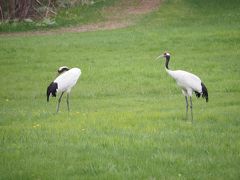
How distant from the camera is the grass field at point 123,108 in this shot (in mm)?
9523

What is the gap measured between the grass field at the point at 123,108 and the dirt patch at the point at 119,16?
202 cm

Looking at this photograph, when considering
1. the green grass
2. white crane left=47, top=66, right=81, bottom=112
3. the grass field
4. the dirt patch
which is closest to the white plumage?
white crane left=47, top=66, right=81, bottom=112

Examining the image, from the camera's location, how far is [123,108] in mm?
16359

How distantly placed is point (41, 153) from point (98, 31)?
2688 centimetres

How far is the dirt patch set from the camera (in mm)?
37938

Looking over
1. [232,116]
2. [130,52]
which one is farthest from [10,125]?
[130,52]

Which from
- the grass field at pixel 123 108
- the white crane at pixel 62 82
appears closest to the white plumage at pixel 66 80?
the white crane at pixel 62 82

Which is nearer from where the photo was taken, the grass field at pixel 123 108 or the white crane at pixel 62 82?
the grass field at pixel 123 108

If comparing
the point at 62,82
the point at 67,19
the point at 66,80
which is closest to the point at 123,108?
the point at 66,80

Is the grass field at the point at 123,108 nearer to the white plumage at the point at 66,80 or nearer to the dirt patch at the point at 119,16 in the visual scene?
the white plumage at the point at 66,80

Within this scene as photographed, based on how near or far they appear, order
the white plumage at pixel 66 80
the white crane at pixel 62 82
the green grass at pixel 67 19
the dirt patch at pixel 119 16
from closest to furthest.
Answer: the white crane at pixel 62 82 < the white plumage at pixel 66 80 < the dirt patch at pixel 119 16 < the green grass at pixel 67 19

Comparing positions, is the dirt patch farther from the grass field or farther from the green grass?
the grass field

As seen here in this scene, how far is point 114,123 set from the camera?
516 inches

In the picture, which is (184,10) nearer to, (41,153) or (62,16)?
(62,16)
